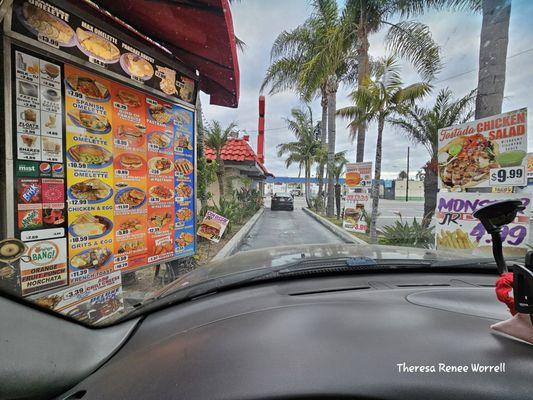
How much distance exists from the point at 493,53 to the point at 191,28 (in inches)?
224

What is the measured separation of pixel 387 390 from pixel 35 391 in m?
1.28

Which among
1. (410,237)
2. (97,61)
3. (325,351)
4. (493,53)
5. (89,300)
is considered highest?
(493,53)

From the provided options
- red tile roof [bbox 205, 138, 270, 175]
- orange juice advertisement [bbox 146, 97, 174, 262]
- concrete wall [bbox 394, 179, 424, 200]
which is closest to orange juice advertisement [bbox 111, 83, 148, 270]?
orange juice advertisement [bbox 146, 97, 174, 262]

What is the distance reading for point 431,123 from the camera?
31.2 feet

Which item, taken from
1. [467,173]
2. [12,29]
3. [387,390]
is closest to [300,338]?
[387,390]

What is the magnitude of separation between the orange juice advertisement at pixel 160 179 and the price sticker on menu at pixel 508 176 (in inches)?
195

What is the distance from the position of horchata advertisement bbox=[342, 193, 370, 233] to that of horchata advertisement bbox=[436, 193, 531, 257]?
4.91 meters

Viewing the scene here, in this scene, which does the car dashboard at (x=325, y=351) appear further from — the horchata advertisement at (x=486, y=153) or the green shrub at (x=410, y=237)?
the green shrub at (x=410, y=237)

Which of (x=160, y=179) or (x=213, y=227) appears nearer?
(x=160, y=179)

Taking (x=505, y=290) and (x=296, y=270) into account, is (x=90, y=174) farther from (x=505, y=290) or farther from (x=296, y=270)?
(x=505, y=290)

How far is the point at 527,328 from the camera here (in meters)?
Answer: 1.05

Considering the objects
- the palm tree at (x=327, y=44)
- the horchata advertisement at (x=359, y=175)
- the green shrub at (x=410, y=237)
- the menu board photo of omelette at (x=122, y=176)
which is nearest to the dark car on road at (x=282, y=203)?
the palm tree at (x=327, y=44)

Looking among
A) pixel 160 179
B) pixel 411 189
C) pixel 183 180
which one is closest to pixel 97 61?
pixel 160 179

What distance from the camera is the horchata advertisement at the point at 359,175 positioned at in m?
10.2
